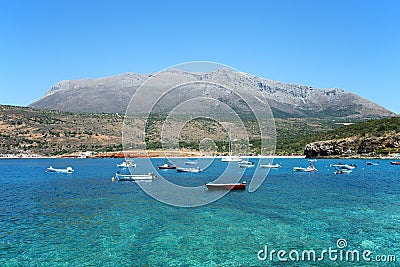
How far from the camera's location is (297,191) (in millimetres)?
41969

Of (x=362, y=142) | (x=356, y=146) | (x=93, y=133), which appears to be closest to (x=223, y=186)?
(x=362, y=142)

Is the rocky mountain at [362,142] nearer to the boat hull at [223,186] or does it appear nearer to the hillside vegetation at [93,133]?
the hillside vegetation at [93,133]

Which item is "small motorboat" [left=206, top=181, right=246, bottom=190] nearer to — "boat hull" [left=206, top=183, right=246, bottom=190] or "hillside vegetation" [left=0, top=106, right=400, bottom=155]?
"boat hull" [left=206, top=183, right=246, bottom=190]

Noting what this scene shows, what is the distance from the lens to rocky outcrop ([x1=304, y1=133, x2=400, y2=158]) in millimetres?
101919

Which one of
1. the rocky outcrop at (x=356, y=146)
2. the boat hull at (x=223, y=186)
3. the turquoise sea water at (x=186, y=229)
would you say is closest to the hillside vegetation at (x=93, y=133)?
the rocky outcrop at (x=356, y=146)

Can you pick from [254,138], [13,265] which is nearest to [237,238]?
[13,265]

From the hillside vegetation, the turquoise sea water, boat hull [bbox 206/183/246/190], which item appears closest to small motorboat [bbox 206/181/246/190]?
boat hull [bbox 206/183/246/190]

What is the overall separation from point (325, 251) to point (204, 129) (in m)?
122

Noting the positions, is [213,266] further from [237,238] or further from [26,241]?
[26,241]

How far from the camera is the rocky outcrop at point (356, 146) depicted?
102m

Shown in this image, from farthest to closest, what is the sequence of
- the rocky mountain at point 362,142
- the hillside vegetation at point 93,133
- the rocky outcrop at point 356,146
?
the hillside vegetation at point 93,133, the rocky mountain at point 362,142, the rocky outcrop at point 356,146

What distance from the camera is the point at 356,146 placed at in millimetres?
109188

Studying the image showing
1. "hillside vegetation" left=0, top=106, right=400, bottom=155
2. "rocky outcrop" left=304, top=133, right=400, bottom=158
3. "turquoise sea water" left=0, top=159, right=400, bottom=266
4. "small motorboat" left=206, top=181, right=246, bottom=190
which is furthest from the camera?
"hillside vegetation" left=0, top=106, right=400, bottom=155

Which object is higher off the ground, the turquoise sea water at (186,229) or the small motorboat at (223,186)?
the small motorboat at (223,186)
